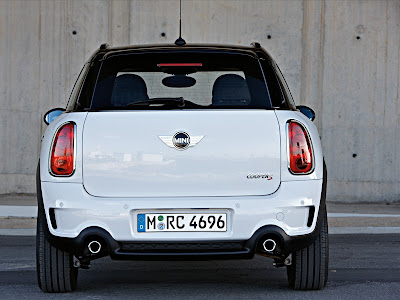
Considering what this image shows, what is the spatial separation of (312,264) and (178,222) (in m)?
0.99

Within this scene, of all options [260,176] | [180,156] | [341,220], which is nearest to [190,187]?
[180,156]

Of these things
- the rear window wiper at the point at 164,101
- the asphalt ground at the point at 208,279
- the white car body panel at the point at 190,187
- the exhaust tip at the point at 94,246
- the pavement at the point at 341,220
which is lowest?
the pavement at the point at 341,220

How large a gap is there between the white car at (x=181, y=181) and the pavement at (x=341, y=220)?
5.15 meters

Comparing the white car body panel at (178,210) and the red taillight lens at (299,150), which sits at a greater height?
the red taillight lens at (299,150)

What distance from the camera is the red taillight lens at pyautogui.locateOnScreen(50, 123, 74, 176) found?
562 centimetres

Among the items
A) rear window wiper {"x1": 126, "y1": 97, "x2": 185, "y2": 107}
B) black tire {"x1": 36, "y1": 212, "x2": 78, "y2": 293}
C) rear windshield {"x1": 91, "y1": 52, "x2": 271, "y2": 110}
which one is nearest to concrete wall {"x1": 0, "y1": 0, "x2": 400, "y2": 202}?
rear windshield {"x1": 91, "y1": 52, "x2": 271, "y2": 110}

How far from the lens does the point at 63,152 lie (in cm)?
565

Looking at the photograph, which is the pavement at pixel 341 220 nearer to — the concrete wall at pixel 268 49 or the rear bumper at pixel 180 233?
the concrete wall at pixel 268 49

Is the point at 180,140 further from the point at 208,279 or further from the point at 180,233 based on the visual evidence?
the point at 208,279

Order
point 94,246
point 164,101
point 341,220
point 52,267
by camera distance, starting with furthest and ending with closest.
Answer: point 341,220
point 52,267
point 164,101
point 94,246

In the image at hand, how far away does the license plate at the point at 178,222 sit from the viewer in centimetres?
550

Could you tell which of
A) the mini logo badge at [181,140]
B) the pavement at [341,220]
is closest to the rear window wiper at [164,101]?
the mini logo badge at [181,140]

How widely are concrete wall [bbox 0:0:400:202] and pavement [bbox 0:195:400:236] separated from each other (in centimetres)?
167

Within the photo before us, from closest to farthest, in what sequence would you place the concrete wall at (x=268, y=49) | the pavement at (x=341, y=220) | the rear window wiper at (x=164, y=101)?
the rear window wiper at (x=164, y=101) → the pavement at (x=341, y=220) → the concrete wall at (x=268, y=49)
